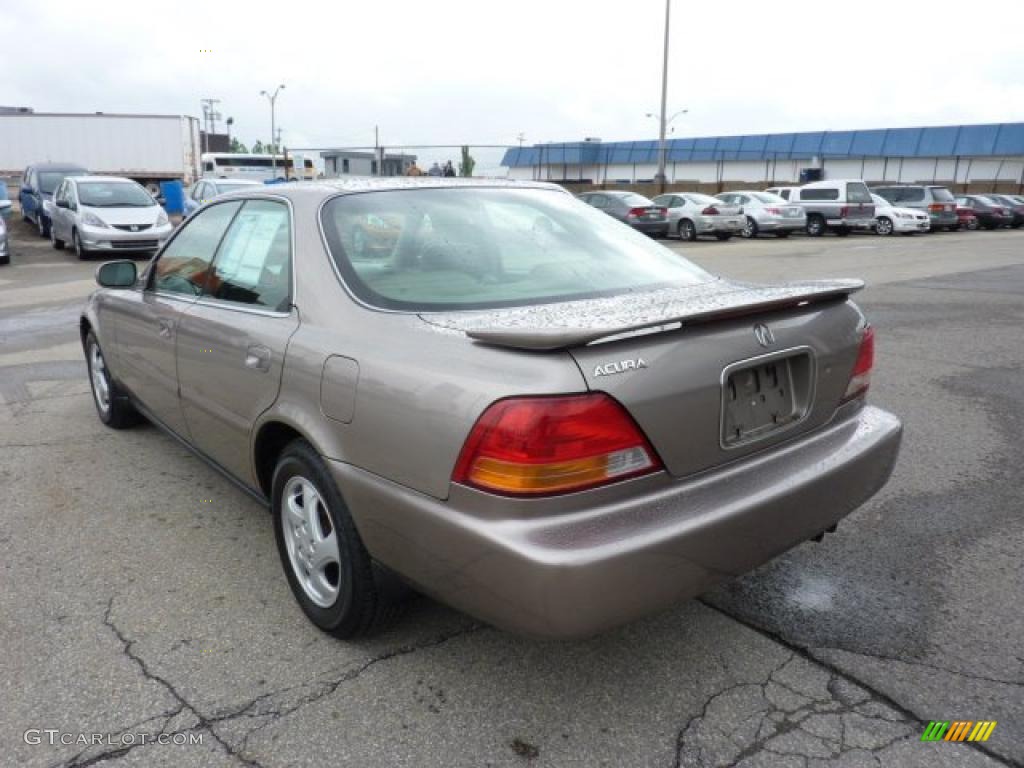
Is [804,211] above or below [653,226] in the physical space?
above

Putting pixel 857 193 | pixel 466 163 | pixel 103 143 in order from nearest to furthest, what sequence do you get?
pixel 857 193 < pixel 103 143 < pixel 466 163

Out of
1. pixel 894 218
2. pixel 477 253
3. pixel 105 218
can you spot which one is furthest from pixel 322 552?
pixel 894 218

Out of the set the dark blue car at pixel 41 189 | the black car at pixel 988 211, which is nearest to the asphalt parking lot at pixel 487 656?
the dark blue car at pixel 41 189

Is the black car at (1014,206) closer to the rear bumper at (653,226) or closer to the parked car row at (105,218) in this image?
the rear bumper at (653,226)

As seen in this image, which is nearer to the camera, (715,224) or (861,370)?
(861,370)

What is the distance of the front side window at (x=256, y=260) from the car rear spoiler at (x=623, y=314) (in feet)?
2.58

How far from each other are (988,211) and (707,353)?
3524 centimetres

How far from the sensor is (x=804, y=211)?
26.4 m

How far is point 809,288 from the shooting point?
2779 mm

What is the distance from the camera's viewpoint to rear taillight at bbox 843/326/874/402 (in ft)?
9.61

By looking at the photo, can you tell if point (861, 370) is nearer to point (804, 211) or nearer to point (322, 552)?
point (322, 552)

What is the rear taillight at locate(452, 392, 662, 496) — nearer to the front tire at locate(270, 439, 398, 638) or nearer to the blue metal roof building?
the front tire at locate(270, 439, 398, 638)

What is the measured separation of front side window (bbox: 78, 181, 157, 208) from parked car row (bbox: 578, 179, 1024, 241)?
10884mm

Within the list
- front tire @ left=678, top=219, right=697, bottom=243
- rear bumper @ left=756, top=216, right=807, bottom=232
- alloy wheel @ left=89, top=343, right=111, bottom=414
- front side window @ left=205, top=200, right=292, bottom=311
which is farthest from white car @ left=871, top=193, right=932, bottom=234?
front side window @ left=205, top=200, right=292, bottom=311
